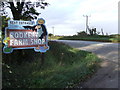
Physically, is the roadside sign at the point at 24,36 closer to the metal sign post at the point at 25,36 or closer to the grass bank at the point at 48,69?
the metal sign post at the point at 25,36

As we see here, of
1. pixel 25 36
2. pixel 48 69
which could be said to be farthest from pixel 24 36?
pixel 48 69

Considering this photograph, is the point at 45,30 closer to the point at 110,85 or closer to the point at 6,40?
the point at 6,40

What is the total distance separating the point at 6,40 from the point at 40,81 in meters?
2.19

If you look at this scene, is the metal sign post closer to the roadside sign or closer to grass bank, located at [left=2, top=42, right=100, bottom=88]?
the roadside sign

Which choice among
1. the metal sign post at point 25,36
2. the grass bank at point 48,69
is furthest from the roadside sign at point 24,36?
the grass bank at point 48,69

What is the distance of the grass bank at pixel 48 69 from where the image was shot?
6477mm

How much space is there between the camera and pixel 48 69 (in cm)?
827

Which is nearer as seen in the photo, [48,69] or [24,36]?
[24,36]

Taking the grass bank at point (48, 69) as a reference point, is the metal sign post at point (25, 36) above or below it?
above

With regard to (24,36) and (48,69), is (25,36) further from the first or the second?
(48,69)

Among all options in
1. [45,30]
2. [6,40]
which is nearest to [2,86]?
[6,40]

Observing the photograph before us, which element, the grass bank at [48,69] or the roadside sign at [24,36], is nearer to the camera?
the grass bank at [48,69]

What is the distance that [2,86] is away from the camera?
6.27 metres

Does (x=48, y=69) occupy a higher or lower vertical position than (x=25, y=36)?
lower
